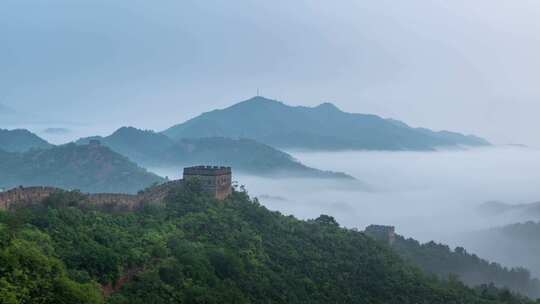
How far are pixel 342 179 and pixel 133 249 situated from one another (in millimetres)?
175373

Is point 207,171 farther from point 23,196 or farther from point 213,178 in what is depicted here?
point 23,196

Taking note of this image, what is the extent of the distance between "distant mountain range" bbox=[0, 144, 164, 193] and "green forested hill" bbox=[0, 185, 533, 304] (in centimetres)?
8995

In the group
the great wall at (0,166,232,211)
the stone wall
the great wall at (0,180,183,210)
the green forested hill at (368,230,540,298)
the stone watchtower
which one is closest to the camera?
the stone wall

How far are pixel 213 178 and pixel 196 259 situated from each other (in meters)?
15.2

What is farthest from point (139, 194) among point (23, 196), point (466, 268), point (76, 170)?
point (76, 170)

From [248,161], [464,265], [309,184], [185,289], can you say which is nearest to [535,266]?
[464,265]

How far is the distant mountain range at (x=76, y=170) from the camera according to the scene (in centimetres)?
13212

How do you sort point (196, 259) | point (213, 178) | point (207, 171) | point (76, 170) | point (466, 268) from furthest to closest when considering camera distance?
point (76, 170), point (466, 268), point (207, 171), point (213, 178), point (196, 259)

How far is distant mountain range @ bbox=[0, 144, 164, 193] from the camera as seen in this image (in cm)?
13212

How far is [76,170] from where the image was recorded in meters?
140

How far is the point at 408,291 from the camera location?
37531mm

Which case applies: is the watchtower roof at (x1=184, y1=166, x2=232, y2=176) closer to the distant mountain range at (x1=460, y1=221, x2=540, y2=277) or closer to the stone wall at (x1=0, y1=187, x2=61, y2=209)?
the stone wall at (x1=0, y1=187, x2=61, y2=209)

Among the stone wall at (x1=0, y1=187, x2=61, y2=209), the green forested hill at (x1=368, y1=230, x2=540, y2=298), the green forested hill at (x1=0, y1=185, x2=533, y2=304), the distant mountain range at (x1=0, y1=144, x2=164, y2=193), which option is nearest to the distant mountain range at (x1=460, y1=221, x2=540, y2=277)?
the green forested hill at (x1=368, y1=230, x2=540, y2=298)

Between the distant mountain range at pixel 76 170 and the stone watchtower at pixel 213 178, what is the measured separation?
3332 inches
